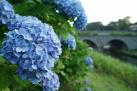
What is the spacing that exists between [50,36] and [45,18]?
2.49 feet

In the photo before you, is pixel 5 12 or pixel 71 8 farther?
pixel 71 8

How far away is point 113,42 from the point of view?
56688 millimetres

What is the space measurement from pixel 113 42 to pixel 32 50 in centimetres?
5536

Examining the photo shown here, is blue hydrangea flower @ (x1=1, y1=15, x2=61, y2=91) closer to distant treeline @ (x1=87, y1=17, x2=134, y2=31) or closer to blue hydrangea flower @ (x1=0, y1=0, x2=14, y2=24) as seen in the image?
blue hydrangea flower @ (x1=0, y1=0, x2=14, y2=24)

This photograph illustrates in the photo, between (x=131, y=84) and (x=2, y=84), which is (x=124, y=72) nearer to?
(x=131, y=84)

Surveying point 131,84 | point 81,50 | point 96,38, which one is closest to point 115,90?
point 131,84

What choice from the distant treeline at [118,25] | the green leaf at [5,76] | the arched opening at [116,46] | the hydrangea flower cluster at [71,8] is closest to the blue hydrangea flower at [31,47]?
the green leaf at [5,76]

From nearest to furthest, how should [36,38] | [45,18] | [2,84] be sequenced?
[36,38]
[2,84]
[45,18]

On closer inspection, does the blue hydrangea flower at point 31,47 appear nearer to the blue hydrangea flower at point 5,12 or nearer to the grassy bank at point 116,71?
the blue hydrangea flower at point 5,12

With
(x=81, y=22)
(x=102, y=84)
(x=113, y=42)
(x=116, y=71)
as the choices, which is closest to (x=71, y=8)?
(x=81, y=22)

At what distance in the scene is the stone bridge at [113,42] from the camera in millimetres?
49900

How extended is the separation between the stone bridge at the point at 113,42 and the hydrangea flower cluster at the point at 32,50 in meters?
44.7

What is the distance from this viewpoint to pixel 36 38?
1675 mm

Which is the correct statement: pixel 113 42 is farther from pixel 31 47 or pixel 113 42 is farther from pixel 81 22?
pixel 31 47
